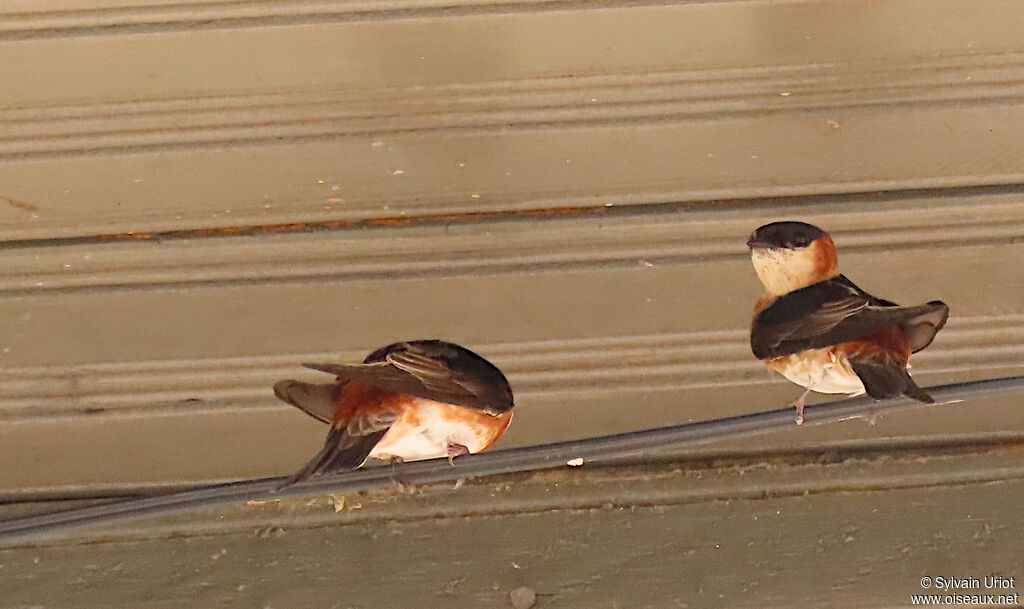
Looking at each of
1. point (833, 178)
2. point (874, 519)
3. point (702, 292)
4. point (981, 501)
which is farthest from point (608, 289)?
point (981, 501)

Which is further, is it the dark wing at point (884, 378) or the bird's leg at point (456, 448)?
the bird's leg at point (456, 448)

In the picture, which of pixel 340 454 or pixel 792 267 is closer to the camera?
pixel 340 454

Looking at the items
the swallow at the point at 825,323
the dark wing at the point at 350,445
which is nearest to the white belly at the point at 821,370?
the swallow at the point at 825,323

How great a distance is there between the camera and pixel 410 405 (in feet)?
7.13

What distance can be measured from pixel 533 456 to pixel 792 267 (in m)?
0.93

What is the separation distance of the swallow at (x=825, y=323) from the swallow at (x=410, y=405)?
0.58 metres

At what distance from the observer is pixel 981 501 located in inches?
104

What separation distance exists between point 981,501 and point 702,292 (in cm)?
89

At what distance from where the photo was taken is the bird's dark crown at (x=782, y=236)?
225cm

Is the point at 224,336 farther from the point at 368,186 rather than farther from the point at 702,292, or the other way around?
the point at 702,292

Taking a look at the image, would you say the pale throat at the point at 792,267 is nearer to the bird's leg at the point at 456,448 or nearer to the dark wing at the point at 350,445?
the bird's leg at the point at 456,448

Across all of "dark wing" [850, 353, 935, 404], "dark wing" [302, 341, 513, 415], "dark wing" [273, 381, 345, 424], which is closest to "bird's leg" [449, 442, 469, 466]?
"dark wing" [302, 341, 513, 415]

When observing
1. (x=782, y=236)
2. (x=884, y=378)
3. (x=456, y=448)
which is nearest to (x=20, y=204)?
(x=456, y=448)

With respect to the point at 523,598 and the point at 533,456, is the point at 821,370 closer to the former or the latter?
the point at 533,456
